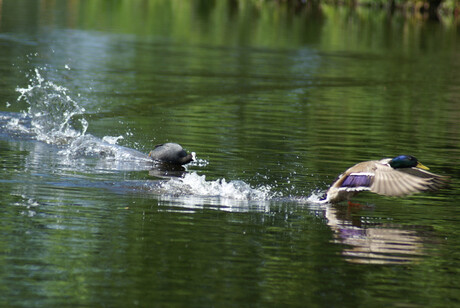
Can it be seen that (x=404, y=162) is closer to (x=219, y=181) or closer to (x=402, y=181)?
(x=402, y=181)

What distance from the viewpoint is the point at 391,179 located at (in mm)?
11195

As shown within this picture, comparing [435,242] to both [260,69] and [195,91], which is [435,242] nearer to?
[195,91]

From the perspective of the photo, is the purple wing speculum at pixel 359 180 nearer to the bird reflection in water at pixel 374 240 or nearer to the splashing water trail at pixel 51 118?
the bird reflection in water at pixel 374 240

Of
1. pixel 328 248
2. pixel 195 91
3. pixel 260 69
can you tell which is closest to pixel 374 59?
pixel 260 69

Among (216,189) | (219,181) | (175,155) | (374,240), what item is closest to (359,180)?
(374,240)

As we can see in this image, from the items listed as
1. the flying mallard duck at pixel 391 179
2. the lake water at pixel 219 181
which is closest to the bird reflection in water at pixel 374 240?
the lake water at pixel 219 181

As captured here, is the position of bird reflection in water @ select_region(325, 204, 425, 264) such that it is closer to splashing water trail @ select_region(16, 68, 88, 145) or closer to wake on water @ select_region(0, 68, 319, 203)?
wake on water @ select_region(0, 68, 319, 203)

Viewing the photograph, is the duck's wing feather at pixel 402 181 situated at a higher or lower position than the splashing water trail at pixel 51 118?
lower

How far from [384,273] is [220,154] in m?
6.68

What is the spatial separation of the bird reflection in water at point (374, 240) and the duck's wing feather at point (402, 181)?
0.45m

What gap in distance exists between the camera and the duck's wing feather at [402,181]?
432 inches

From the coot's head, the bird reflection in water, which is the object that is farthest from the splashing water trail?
the bird reflection in water

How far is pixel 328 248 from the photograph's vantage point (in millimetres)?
9633

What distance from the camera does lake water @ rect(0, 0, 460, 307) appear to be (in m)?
8.27
